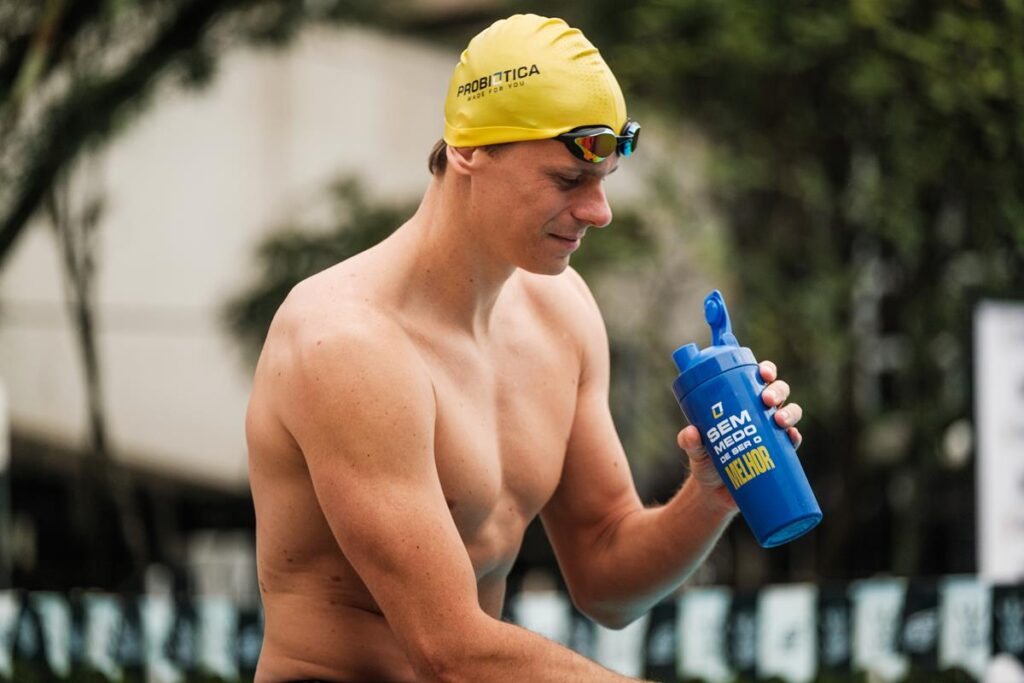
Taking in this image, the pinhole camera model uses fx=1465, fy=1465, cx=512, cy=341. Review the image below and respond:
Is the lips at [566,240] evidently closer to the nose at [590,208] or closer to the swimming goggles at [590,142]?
the nose at [590,208]

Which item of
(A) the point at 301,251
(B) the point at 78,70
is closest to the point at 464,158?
(B) the point at 78,70

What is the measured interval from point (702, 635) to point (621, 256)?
4628mm

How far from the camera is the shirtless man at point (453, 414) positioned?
8.32 feet

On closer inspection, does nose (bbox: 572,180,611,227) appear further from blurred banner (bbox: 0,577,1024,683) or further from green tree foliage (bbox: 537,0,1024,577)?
green tree foliage (bbox: 537,0,1024,577)

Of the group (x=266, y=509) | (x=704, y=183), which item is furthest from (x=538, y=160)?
(x=704, y=183)

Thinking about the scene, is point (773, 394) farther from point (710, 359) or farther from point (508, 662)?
point (508, 662)

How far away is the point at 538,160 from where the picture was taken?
2.64 metres

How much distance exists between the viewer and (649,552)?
3100mm

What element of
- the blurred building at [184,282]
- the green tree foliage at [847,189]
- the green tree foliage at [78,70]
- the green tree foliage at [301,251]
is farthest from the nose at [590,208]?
the blurred building at [184,282]

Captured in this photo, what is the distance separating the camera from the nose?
8.77 ft

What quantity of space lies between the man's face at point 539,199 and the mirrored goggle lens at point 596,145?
19mm

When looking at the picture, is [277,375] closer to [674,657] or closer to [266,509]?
[266,509]

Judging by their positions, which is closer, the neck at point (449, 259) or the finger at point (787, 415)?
the finger at point (787, 415)

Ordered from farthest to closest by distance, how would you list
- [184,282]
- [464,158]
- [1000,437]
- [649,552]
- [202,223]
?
[202,223], [184,282], [1000,437], [649,552], [464,158]
